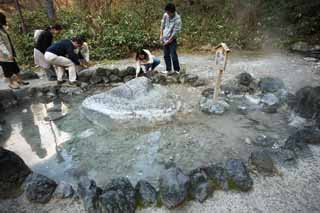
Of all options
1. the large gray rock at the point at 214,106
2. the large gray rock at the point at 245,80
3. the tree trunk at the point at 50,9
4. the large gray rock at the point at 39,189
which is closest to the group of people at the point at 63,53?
the large gray rock at the point at 245,80

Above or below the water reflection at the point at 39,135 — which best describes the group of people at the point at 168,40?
above

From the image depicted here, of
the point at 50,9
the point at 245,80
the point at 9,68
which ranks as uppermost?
the point at 50,9

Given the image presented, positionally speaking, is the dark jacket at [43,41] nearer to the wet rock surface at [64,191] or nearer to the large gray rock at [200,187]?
the wet rock surface at [64,191]

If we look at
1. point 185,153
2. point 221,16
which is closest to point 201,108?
point 185,153

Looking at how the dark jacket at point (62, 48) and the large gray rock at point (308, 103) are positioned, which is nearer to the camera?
the large gray rock at point (308, 103)

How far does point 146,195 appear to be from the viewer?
2.39 meters

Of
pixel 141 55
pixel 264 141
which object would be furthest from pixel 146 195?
pixel 141 55

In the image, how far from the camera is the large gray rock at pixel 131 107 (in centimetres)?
405

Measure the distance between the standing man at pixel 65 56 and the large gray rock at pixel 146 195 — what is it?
12.8ft

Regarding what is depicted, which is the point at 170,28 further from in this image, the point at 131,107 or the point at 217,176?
the point at 217,176

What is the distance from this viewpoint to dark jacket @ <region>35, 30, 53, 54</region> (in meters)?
5.59

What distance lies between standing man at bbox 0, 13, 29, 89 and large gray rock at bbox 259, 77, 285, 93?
18.0 feet

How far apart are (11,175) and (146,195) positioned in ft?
5.04

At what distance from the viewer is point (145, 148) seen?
3.40m
